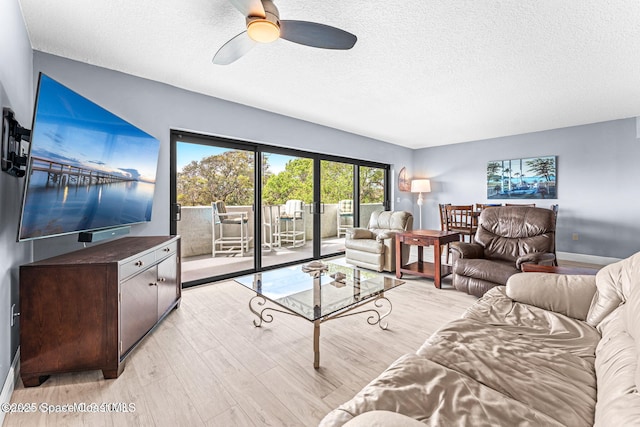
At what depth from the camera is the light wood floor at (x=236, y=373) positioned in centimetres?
140

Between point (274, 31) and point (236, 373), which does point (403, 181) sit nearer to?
point (274, 31)

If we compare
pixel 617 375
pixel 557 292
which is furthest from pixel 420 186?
pixel 617 375

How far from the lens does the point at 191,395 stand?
5.07 feet

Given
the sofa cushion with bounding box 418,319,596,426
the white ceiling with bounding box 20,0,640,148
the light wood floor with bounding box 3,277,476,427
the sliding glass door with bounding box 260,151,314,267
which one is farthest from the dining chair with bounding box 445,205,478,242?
the sofa cushion with bounding box 418,319,596,426

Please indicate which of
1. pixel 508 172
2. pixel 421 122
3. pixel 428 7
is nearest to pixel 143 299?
pixel 428 7

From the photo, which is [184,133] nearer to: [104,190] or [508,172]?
[104,190]

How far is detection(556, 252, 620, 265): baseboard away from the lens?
4.59 meters

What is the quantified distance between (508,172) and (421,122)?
2389 millimetres

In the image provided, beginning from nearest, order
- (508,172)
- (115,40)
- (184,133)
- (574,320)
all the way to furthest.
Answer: (574,320) < (115,40) < (184,133) < (508,172)

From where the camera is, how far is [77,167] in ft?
5.87

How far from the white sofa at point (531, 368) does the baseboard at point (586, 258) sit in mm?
4339

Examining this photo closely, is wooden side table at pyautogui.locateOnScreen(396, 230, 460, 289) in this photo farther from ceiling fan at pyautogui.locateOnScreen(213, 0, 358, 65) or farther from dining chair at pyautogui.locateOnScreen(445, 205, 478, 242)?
ceiling fan at pyautogui.locateOnScreen(213, 0, 358, 65)

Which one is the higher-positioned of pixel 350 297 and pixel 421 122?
pixel 421 122

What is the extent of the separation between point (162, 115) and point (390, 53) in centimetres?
247
